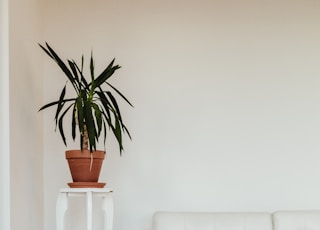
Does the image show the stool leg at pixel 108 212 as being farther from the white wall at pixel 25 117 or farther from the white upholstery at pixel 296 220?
the white upholstery at pixel 296 220

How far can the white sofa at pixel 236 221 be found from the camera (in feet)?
8.49

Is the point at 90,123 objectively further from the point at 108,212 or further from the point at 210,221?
the point at 210,221

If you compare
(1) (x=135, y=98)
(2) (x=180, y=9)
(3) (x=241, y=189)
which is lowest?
(3) (x=241, y=189)

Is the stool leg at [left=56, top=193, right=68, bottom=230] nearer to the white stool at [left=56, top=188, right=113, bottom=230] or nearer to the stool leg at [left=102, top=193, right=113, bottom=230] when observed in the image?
the white stool at [left=56, top=188, right=113, bottom=230]

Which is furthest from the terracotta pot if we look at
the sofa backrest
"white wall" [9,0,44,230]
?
the sofa backrest

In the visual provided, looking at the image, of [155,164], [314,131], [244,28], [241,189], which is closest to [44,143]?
[155,164]

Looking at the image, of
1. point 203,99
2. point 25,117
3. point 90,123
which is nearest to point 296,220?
point 203,99

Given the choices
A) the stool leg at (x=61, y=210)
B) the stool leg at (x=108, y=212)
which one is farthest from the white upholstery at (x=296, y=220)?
the stool leg at (x=61, y=210)

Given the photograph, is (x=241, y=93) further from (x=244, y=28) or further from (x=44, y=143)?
(x=44, y=143)

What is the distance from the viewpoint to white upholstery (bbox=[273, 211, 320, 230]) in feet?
8.50

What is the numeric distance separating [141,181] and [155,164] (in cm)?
14

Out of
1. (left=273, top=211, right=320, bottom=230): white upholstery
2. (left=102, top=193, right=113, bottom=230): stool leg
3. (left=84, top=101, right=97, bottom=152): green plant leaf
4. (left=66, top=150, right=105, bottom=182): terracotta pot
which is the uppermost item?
(left=84, top=101, right=97, bottom=152): green plant leaf

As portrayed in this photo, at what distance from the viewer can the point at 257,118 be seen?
297 centimetres

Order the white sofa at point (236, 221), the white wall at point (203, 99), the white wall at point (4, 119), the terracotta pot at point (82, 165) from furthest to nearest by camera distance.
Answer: the white wall at point (203, 99) < the white sofa at point (236, 221) < the terracotta pot at point (82, 165) < the white wall at point (4, 119)
